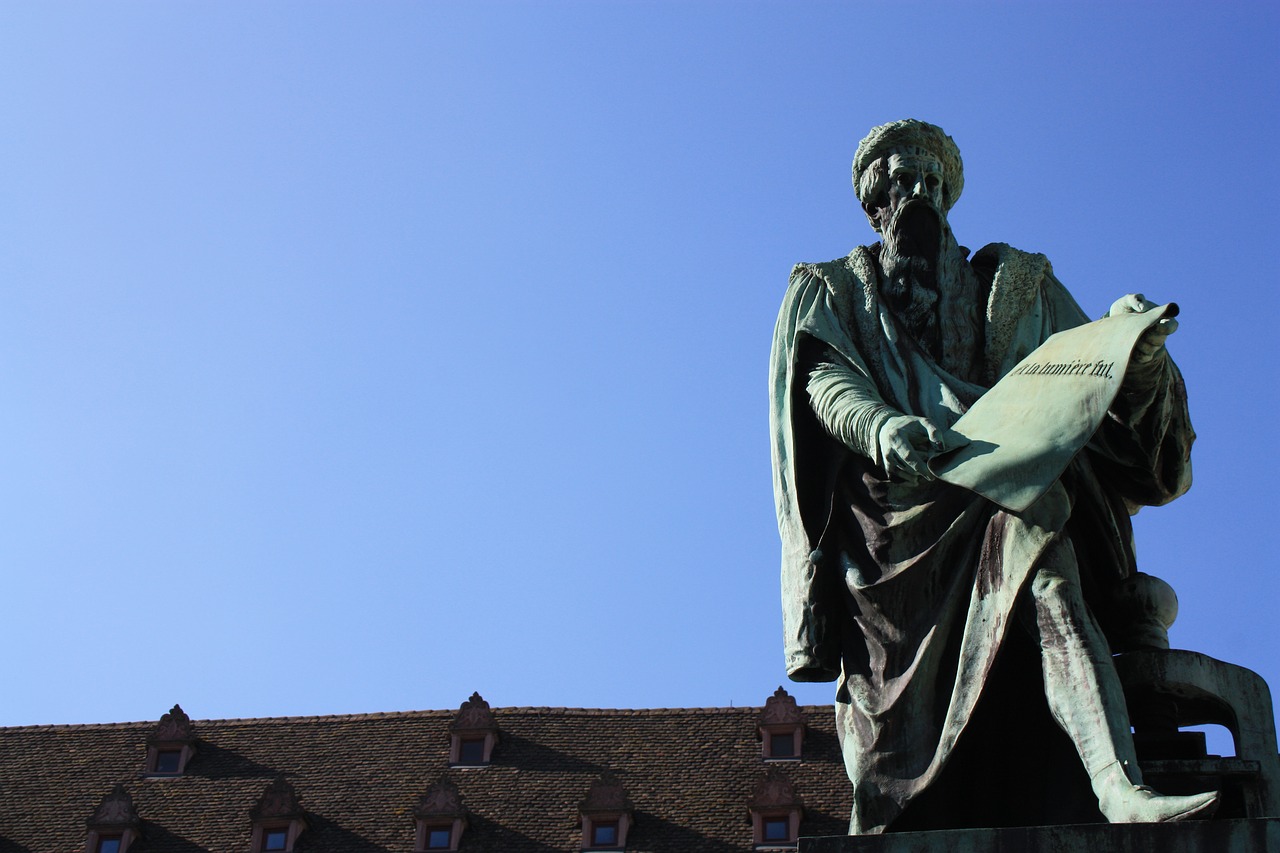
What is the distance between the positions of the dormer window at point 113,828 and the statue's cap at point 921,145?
30.6m

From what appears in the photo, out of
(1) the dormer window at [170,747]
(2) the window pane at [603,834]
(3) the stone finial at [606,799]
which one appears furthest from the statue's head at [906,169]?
(1) the dormer window at [170,747]

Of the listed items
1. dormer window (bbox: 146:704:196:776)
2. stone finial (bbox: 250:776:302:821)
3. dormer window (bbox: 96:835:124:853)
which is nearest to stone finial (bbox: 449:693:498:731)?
stone finial (bbox: 250:776:302:821)

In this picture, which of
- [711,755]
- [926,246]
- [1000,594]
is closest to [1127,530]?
[1000,594]

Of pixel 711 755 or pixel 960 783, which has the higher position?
pixel 711 755

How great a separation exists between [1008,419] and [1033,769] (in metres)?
1.16

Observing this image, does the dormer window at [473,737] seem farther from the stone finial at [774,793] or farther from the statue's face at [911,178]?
the statue's face at [911,178]

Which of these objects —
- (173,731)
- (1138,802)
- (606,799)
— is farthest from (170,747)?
(1138,802)

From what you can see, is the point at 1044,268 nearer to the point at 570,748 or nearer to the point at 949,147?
the point at 949,147

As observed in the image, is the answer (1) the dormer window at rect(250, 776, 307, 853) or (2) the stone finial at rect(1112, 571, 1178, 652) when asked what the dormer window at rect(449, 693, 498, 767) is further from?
(2) the stone finial at rect(1112, 571, 1178, 652)

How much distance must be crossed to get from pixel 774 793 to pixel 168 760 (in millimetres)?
12495

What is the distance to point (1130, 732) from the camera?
648 centimetres

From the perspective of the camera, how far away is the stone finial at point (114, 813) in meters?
36.6

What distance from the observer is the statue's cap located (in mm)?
8164

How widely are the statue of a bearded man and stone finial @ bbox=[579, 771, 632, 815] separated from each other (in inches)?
1101
